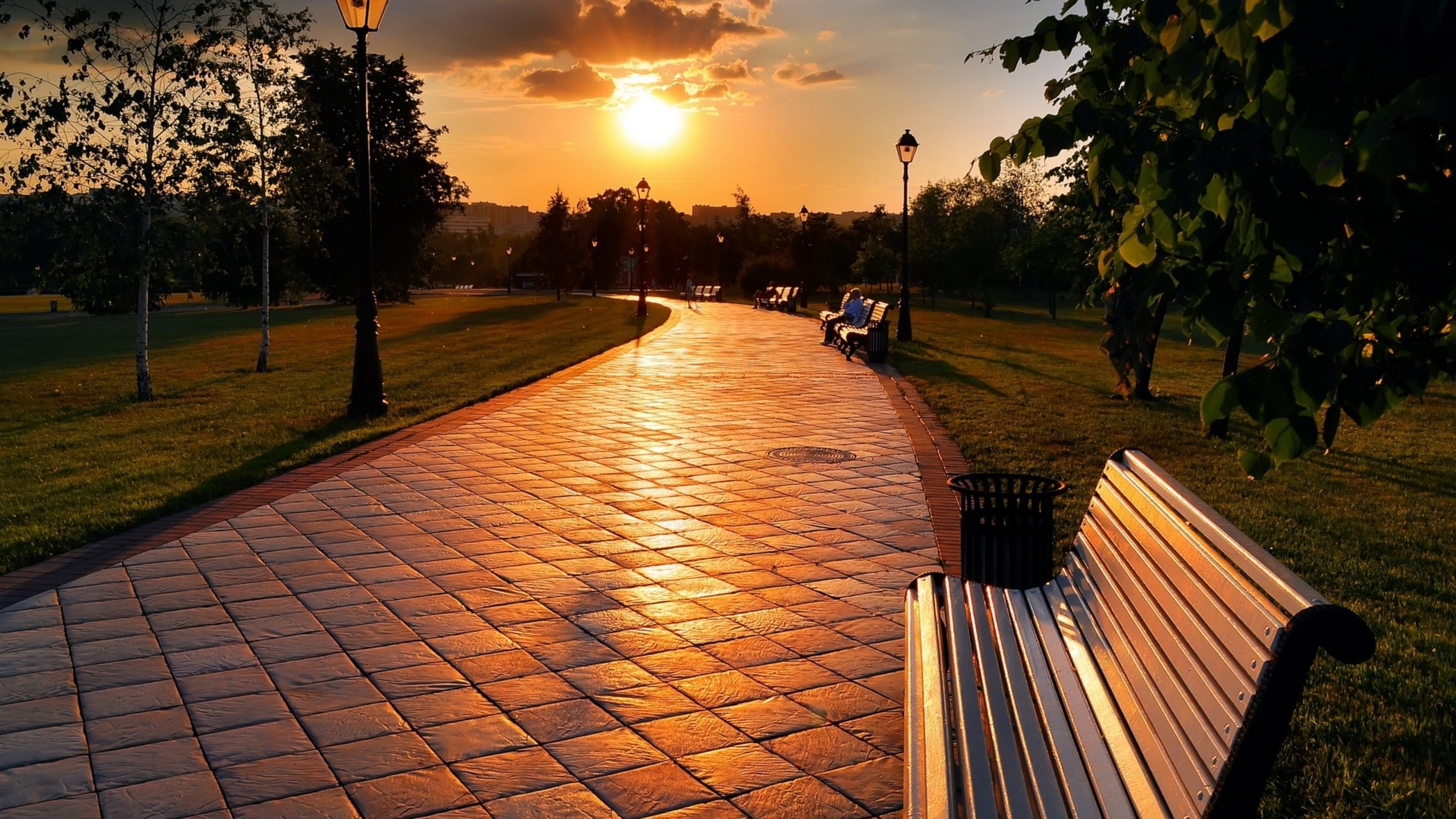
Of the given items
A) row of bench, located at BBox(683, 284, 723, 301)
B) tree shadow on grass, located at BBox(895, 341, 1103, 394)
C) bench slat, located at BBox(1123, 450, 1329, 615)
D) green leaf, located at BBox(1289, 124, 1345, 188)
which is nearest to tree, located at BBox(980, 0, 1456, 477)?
green leaf, located at BBox(1289, 124, 1345, 188)

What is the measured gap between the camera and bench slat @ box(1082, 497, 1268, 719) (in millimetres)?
1977

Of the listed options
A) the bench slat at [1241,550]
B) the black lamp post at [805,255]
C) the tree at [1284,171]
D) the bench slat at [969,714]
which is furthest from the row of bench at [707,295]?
the bench slat at [1241,550]

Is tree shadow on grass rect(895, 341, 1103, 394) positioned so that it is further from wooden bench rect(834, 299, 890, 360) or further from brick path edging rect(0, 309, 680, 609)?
brick path edging rect(0, 309, 680, 609)

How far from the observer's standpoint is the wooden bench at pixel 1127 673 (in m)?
1.91

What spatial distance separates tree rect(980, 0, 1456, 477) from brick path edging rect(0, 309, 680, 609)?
5619 millimetres

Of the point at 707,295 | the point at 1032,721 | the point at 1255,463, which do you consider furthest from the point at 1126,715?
the point at 707,295

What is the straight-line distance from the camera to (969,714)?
3.05 m

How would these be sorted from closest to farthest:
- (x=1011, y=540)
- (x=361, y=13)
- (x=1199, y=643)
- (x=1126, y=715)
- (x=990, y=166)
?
(x=1199, y=643) → (x=1126, y=715) → (x=990, y=166) → (x=1011, y=540) → (x=361, y=13)

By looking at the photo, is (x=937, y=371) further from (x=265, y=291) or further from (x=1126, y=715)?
(x=1126, y=715)

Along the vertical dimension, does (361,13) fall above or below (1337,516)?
above

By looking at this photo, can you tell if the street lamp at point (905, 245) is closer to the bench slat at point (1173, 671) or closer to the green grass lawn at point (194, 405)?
the green grass lawn at point (194, 405)

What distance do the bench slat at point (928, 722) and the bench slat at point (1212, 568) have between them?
0.82 metres

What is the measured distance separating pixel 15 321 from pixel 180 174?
38129 millimetres

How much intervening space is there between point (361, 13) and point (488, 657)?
30.2 ft
